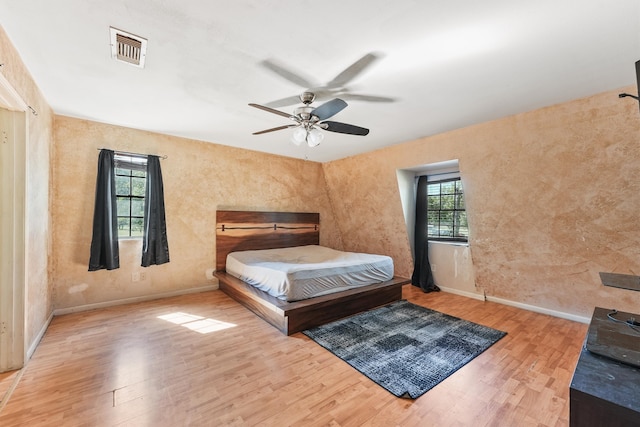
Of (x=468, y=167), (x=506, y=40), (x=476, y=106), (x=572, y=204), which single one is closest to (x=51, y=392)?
(x=506, y=40)

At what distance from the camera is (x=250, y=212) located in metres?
4.64

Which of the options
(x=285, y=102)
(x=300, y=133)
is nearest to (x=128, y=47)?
(x=285, y=102)

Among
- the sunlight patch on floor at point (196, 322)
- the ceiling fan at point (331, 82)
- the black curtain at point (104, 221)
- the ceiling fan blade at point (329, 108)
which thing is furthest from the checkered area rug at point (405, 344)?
the black curtain at point (104, 221)

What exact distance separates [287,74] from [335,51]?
0.47 metres

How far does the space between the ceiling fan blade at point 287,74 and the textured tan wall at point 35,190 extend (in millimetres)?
1645

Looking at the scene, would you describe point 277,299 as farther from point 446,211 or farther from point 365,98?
point 446,211

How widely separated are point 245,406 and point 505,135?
3.61m

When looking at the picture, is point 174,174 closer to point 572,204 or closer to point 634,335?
point 634,335

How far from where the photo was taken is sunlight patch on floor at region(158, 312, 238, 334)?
9.36 feet

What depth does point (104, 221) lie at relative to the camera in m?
3.29

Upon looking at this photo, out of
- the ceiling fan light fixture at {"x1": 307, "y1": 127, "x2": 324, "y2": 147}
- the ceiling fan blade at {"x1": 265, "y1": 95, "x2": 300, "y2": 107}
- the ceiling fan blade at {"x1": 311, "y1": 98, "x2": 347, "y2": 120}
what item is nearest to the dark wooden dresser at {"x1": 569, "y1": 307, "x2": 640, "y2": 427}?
the ceiling fan blade at {"x1": 311, "y1": 98, "x2": 347, "y2": 120}

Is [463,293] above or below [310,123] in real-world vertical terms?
below

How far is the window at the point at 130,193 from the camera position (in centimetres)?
361

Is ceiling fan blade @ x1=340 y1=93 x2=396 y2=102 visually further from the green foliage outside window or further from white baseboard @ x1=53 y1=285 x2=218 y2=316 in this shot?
white baseboard @ x1=53 y1=285 x2=218 y2=316
